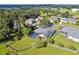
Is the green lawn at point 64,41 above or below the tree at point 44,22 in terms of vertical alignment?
below

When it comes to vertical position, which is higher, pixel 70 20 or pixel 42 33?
pixel 70 20

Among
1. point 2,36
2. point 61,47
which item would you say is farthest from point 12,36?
point 61,47

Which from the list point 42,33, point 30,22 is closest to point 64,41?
point 42,33

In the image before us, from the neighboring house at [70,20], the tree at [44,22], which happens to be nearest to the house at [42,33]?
the tree at [44,22]

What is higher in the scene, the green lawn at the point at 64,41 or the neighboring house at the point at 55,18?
the neighboring house at the point at 55,18

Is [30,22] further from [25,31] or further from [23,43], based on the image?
[23,43]

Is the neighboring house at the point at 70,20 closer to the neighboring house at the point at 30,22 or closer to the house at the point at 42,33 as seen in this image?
the house at the point at 42,33

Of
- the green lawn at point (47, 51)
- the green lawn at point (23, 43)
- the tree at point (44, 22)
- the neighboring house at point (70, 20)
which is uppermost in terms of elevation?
the neighboring house at point (70, 20)

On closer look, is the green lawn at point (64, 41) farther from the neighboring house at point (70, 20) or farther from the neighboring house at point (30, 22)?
the neighboring house at point (30, 22)
